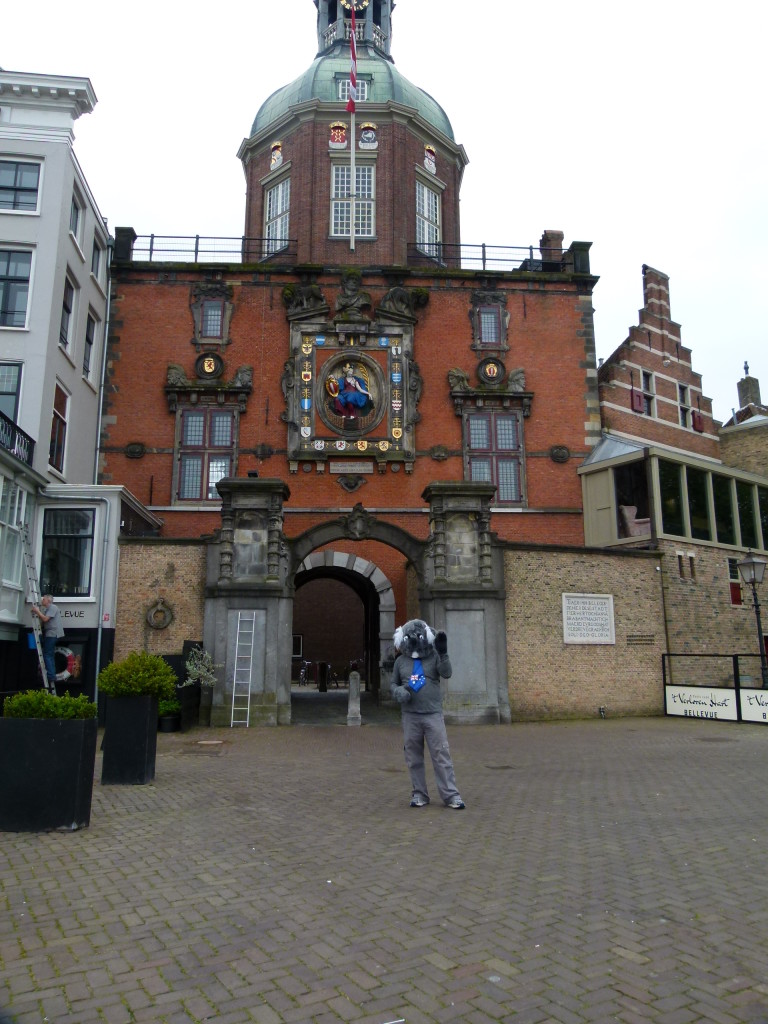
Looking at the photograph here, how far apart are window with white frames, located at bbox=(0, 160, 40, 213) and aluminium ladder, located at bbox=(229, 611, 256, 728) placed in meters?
11.8

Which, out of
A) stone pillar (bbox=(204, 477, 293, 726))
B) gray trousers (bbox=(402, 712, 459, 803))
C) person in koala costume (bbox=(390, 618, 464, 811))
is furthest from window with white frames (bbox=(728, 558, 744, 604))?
gray trousers (bbox=(402, 712, 459, 803))

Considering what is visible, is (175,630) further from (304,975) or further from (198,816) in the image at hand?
(304,975)

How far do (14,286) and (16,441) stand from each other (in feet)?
15.2

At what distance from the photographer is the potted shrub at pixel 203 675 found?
16156mm

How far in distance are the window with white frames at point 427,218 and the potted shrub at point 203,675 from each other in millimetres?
17745

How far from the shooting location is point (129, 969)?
4.07 m

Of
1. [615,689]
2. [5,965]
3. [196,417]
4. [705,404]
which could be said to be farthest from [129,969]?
[705,404]

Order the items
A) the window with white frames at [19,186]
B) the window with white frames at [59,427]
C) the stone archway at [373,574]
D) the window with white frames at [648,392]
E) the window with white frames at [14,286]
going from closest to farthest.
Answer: the window with white frames at [14,286], the window with white frames at [19,186], the window with white frames at [59,427], the stone archway at [373,574], the window with white frames at [648,392]

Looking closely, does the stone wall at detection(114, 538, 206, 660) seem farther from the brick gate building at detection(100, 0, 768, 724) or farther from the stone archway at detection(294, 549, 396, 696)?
the stone archway at detection(294, 549, 396, 696)

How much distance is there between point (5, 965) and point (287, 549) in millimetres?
13724

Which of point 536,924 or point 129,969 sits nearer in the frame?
→ point 129,969

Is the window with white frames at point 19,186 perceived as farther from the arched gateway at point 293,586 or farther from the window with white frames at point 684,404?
the window with white frames at point 684,404

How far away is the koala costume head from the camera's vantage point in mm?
8651

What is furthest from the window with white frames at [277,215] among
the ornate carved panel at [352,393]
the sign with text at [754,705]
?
the sign with text at [754,705]
